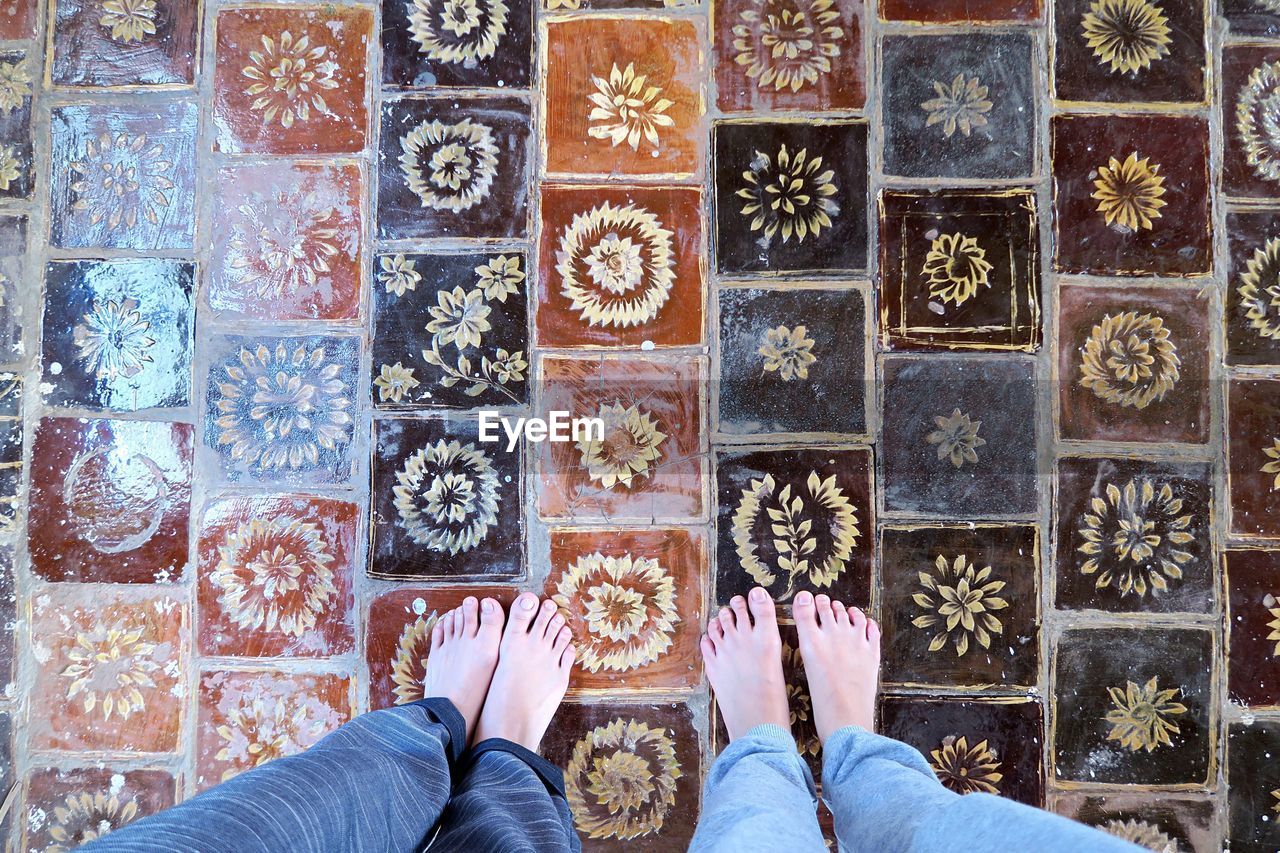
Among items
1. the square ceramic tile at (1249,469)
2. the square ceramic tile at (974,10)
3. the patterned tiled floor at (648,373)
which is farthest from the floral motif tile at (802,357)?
the square ceramic tile at (1249,469)

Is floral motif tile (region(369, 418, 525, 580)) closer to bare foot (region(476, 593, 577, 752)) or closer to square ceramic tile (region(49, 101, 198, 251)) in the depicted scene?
bare foot (region(476, 593, 577, 752))

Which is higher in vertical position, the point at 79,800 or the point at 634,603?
the point at 634,603

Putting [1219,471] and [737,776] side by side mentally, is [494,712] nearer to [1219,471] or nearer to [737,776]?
[737,776]

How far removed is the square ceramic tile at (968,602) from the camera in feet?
3.51

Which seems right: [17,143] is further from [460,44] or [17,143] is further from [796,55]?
[796,55]

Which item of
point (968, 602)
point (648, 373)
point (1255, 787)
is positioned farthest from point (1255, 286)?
point (648, 373)

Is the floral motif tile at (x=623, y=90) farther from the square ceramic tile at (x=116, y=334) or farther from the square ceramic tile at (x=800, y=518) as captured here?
the square ceramic tile at (x=116, y=334)

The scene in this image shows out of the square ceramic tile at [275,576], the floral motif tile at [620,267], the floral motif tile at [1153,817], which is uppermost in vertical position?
the floral motif tile at [620,267]

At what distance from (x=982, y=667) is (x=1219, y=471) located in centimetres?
46

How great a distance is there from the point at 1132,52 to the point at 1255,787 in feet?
3.64

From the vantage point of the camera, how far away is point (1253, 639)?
1.06 metres

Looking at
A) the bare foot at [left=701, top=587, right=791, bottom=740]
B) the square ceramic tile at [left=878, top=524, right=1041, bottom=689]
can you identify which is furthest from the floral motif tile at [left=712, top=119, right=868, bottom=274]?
the bare foot at [left=701, top=587, right=791, bottom=740]

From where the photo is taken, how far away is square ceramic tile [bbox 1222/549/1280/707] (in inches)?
41.8

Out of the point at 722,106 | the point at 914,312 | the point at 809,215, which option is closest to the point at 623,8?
the point at 722,106
